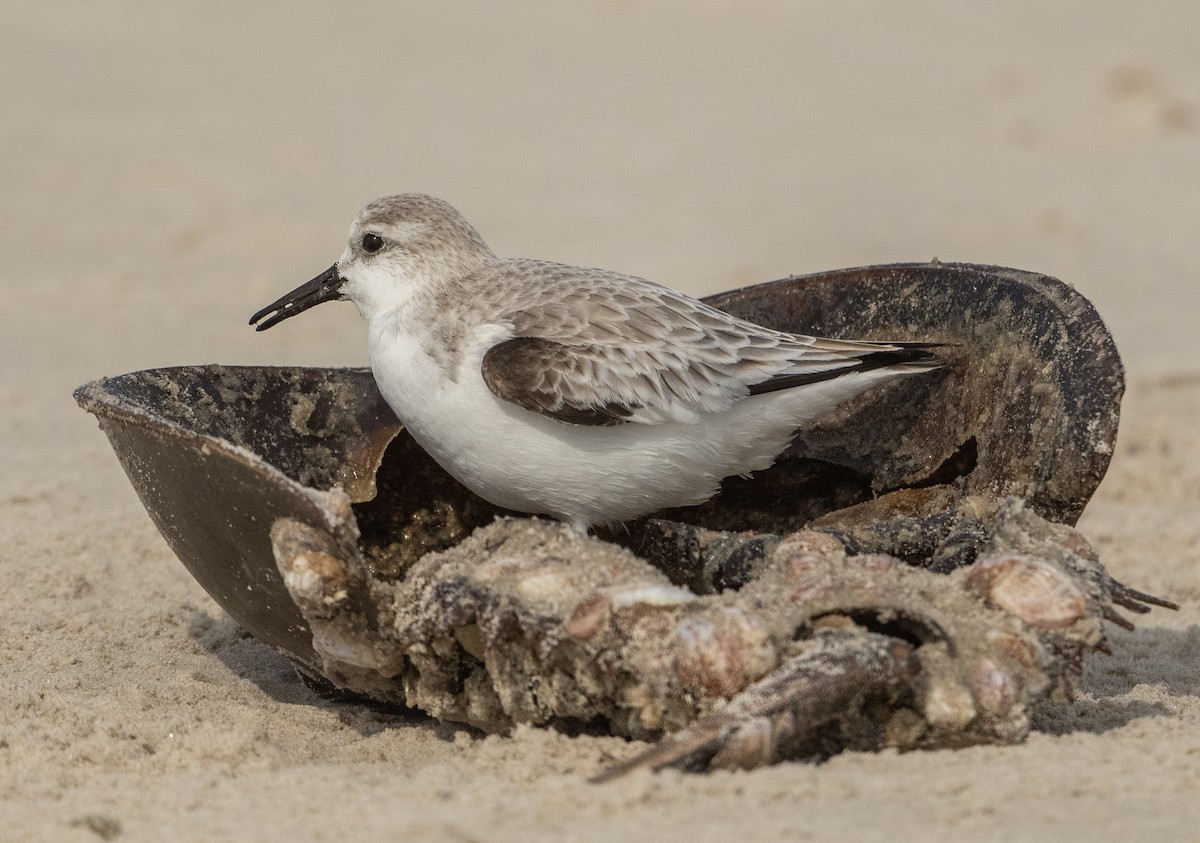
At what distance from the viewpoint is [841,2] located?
17328mm

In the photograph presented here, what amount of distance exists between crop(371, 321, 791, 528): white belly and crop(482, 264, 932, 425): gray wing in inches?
3.1

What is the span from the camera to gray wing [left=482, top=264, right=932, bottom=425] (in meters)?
4.57

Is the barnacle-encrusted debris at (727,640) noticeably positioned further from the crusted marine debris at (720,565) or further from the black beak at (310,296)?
the black beak at (310,296)

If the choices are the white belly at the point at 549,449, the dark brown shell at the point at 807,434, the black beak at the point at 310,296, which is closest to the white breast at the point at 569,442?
the white belly at the point at 549,449

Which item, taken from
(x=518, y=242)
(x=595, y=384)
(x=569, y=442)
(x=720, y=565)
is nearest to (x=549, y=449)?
(x=569, y=442)

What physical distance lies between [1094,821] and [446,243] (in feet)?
10.00

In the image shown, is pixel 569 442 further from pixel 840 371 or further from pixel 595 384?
pixel 840 371

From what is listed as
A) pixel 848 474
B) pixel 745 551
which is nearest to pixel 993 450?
pixel 848 474

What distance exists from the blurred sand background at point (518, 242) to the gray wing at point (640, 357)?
1116mm

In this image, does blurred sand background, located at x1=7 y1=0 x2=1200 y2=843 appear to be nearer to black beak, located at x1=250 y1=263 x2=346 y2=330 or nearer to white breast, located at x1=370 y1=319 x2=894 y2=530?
white breast, located at x1=370 y1=319 x2=894 y2=530

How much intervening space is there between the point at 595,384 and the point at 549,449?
25 cm

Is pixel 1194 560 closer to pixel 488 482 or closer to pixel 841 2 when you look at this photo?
pixel 488 482

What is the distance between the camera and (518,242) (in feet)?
37.6

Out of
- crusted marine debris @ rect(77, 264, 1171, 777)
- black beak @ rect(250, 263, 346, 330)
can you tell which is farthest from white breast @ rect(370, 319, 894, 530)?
black beak @ rect(250, 263, 346, 330)
